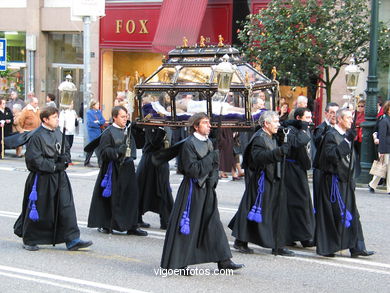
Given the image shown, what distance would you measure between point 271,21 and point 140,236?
872cm

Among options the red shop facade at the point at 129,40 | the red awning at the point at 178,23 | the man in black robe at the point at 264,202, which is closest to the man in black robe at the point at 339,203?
the man in black robe at the point at 264,202

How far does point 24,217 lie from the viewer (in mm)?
8969

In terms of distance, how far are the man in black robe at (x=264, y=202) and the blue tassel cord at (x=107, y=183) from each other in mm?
1897

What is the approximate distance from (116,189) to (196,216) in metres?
2.39

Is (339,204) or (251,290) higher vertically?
(339,204)

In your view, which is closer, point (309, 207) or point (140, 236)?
point (309, 207)

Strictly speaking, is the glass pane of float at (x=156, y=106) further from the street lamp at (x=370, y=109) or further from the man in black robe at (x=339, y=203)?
the street lamp at (x=370, y=109)

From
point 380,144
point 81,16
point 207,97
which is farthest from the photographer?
point 81,16

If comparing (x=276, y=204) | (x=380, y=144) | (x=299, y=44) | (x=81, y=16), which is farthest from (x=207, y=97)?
(x=81, y=16)

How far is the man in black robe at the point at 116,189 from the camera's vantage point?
9.94 meters

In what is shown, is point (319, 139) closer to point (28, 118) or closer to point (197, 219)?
point (197, 219)

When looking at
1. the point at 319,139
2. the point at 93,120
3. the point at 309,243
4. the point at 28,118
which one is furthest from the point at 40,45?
the point at 309,243

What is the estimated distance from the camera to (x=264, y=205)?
29.2ft

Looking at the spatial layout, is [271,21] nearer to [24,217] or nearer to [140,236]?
[140,236]
